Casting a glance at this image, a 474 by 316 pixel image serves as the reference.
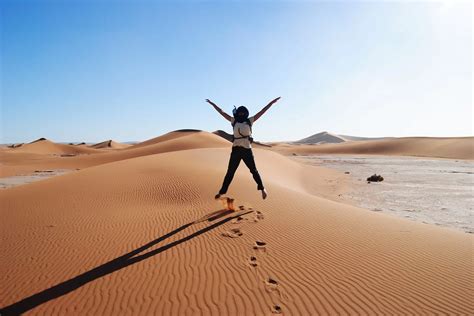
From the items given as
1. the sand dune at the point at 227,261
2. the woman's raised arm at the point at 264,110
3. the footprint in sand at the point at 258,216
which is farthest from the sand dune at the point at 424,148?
the woman's raised arm at the point at 264,110

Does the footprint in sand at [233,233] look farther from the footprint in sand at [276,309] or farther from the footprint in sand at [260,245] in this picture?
the footprint in sand at [276,309]

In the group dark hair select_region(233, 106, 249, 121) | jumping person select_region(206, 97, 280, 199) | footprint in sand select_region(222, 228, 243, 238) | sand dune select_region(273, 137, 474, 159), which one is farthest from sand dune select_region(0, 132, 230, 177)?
footprint in sand select_region(222, 228, 243, 238)

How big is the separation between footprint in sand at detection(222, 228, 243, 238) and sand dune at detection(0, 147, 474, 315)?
0.9 inches

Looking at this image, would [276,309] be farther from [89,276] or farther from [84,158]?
[84,158]

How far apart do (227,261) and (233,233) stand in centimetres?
137

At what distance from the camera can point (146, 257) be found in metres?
5.41

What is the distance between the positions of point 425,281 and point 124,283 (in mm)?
4591

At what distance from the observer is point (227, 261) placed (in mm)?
5227

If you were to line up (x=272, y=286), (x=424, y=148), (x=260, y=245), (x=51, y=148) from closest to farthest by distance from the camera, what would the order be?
(x=272, y=286)
(x=260, y=245)
(x=424, y=148)
(x=51, y=148)

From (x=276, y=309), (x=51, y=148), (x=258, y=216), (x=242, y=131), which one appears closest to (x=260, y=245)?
(x=258, y=216)

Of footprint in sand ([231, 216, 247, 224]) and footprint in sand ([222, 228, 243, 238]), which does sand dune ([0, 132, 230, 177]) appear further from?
footprint in sand ([222, 228, 243, 238])

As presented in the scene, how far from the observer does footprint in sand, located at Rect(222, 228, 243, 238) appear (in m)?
6.42

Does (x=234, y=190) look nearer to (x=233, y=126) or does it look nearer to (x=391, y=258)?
(x=233, y=126)

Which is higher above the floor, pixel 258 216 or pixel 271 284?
pixel 258 216
